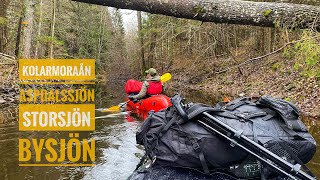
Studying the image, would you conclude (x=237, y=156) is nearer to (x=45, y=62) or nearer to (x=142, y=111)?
(x=142, y=111)

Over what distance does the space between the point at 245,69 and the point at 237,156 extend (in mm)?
14169

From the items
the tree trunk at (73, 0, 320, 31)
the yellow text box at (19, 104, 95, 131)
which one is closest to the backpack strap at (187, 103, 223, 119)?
the tree trunk at (73, 0, 320, 31)

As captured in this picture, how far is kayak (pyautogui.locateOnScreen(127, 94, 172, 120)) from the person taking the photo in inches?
301

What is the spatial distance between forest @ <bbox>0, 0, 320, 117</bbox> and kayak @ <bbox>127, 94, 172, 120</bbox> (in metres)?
1.77

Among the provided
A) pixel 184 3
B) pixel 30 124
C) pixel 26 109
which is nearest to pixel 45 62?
pixel 26 109

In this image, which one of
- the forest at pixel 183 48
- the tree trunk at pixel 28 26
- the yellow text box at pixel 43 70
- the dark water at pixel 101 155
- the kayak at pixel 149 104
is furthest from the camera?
the tree trunk at pixel 28 26

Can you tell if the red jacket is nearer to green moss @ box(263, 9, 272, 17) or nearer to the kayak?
the kayak

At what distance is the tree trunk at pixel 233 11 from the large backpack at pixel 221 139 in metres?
1.44

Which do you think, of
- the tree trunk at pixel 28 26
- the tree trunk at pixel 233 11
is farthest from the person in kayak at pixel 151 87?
the tree trunk at pixel 28 26

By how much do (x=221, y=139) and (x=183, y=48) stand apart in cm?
1390

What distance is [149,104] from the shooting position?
796 centimetres

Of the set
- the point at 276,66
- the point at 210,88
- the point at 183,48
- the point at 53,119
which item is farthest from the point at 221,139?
the point at 210,88

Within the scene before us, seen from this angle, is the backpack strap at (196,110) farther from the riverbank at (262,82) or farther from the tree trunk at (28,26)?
the tree trunk at (28,26)

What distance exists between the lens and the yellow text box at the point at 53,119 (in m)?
6.85
